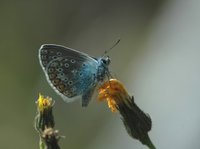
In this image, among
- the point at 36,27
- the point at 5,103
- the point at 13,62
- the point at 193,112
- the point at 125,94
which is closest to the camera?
the point at 125,94

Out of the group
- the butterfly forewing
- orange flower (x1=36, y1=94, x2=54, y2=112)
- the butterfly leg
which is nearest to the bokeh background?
the butterfly forewing

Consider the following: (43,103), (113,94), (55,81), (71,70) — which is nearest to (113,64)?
(71,70)

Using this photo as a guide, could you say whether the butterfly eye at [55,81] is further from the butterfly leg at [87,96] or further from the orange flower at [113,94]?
the orange flower at [113,94]

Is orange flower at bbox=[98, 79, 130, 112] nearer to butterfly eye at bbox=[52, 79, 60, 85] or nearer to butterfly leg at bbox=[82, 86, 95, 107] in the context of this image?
butterfly leg at bbox=[82, 86, 95, 107]

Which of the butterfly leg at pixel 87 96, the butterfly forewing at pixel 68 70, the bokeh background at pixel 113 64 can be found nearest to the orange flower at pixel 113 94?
the butterfly leg at pixel 87 96

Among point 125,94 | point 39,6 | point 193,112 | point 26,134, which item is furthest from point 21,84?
point 125,94

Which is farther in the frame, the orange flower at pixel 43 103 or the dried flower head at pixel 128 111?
the orange flower at pixel 43 103

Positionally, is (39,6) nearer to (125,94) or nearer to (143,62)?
(143,62)
